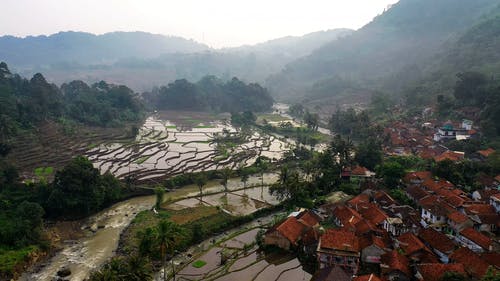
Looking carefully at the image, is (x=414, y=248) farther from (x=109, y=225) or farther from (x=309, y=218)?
(x=109, y=225)

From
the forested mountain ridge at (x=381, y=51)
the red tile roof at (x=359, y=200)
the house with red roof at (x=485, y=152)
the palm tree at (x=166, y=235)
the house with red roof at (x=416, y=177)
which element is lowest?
the red tile roof at (x=359, y=200)

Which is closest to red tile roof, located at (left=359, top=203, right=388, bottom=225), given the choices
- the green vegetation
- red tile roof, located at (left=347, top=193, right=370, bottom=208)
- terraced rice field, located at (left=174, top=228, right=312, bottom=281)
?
red tile roof, located at (left=347, top=193, right=370, bottom=208)

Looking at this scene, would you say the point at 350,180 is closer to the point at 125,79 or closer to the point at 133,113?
the point at 133,113

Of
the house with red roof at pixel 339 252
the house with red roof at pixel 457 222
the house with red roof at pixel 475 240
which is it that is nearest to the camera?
the house with red roof at pixel 339 252

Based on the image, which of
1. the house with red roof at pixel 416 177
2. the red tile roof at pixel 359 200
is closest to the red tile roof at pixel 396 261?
the red tile roof at pixel 359 200

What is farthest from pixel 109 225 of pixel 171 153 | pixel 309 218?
pixel 171 153

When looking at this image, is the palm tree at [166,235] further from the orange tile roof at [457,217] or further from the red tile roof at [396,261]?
the orange tile roof at [457,217]

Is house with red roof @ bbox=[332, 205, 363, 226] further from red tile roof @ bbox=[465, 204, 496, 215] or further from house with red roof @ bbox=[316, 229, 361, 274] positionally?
red tile roof @ bbox=[465, 204, 496, 215]
